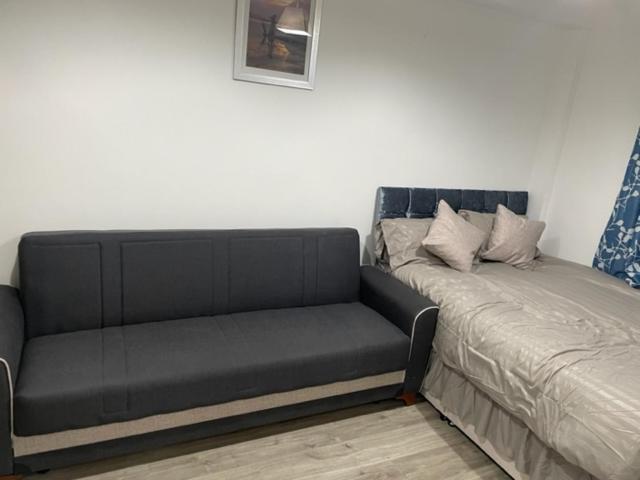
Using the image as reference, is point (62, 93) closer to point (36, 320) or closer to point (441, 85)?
point (36, 320)

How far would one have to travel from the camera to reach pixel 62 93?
2.03 m

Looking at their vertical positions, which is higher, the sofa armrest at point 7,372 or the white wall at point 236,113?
the white wall at point 236,113

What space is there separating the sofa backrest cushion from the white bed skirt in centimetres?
72

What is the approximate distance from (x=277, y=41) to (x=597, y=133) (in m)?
2.47

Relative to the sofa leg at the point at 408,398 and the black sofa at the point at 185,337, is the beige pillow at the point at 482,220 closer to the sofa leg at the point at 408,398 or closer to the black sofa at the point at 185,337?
the black sofa at the point at 185,337

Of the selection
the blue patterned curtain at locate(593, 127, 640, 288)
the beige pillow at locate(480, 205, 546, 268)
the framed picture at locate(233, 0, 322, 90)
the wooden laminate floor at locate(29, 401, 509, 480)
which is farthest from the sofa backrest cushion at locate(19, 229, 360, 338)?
the blue patterned curtain at locate(593, 127, 640, 288)

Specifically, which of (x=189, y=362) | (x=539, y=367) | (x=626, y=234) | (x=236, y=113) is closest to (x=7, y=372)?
(x=189, y=362)

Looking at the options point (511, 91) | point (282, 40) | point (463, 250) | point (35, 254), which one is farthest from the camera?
point (511, 91)

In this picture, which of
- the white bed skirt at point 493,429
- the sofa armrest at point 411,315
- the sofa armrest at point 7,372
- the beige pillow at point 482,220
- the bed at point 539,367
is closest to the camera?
the sofa armrest at point 7,372

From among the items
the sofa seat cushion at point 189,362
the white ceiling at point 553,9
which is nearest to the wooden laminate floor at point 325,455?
the sofa seat cushion at point 189,362

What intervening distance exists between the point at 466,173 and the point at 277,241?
5.55ft

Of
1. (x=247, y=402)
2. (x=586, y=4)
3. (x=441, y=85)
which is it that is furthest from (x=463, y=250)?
(x=586, y=4)

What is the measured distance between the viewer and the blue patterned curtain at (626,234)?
283 centimetres

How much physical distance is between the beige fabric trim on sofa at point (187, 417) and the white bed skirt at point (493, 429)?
233 millimetres
